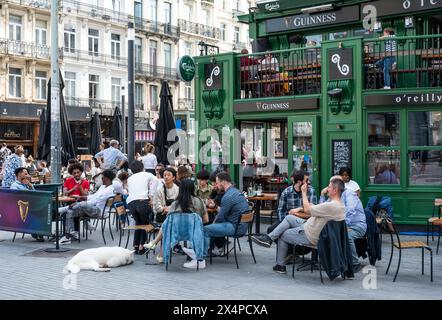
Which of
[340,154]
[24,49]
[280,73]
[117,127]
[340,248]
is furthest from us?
[24,49]

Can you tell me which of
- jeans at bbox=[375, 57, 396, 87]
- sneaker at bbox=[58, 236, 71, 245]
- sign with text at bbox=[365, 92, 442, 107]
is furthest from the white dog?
jeans at bbox=[375, 57, 396, 87]

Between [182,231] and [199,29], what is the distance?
44.8m

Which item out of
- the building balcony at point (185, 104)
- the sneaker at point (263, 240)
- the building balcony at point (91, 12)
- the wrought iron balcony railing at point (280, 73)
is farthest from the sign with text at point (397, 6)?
the building balcony at point (185, 104)

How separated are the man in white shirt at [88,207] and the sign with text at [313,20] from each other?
7.05m

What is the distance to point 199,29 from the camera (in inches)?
2073

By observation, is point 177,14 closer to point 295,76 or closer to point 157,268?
point 295,76

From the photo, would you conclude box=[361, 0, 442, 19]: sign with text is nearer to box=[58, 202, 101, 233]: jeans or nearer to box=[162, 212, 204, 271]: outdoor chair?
box=[58, 202, 101, 233]: jeans

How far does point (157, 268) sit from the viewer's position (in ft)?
31.8

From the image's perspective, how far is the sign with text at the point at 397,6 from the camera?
1454 centimetres

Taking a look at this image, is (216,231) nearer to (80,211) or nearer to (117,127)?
(80,211)

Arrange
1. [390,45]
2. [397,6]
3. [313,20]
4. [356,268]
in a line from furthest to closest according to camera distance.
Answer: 1. [313,20]
2. [397,6]
3. [390,45]
4. [356,268]

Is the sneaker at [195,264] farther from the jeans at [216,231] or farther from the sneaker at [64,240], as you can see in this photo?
the sneaker at [64,240]

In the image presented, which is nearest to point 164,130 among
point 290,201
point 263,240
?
point 263,240

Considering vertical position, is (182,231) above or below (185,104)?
below
